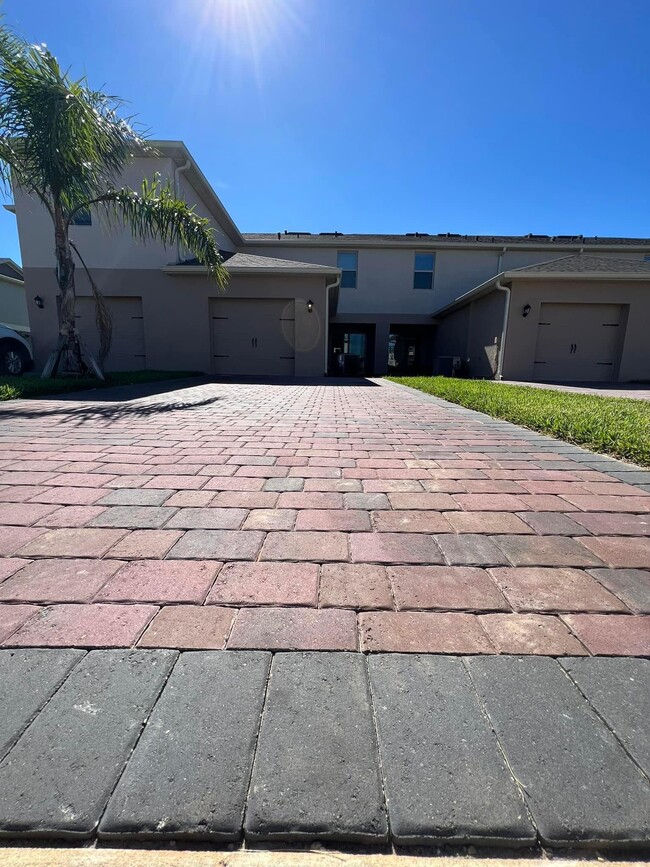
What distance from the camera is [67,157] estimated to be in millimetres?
6848

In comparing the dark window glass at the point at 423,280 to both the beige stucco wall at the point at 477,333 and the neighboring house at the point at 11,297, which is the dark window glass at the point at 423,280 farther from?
the neighboring house at the point at 11,297

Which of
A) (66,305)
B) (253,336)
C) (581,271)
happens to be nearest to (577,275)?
(581,271)

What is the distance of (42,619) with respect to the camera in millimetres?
1364

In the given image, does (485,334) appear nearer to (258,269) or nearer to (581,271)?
(581,271)

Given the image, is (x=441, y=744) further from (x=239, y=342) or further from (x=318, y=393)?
(x=239, y=342)

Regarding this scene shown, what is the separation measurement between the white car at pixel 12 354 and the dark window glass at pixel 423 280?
13774 millimetres

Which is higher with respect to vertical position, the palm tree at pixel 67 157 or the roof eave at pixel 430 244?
the roof eave at pixel 430 244

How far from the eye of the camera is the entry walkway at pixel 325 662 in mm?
830

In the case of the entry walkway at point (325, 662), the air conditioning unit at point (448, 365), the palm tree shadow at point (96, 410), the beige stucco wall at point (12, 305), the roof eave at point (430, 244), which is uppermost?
the roof eave at point (430, 244)

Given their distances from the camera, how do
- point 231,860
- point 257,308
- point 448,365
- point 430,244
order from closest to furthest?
1. point 231,860
2. point 257,308
3. point 448,365
4. point 430,244

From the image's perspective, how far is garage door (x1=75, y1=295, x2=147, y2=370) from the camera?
12.1 metres

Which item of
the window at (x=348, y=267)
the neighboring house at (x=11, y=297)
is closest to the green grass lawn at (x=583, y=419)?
the window at (x=348, y=267)

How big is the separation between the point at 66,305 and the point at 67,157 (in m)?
2.52

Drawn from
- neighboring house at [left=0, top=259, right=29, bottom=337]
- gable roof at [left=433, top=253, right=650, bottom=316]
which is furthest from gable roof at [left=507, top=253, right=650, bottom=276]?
neighboring house at [left=0, top=259, right=29, bottom=337]
